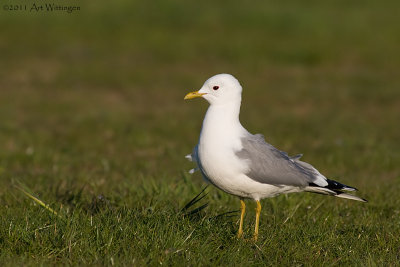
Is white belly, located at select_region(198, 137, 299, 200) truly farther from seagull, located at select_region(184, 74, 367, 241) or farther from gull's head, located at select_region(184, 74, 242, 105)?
gull's head, located at select_region(184, 74, 242, 105)

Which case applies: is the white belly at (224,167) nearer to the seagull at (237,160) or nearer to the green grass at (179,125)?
the seagull at (237,160)

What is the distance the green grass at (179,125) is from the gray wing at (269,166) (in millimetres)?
419

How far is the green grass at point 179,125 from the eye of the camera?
477 centimetres

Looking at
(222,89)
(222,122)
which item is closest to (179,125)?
(222,89)

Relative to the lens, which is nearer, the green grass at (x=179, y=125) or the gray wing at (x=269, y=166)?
the green grass at (x=179, y=125)

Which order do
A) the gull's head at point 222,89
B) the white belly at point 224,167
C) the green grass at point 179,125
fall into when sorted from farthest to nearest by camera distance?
the gull's head at point 222,89
the white belly at point 224,167
the green grass at point 179,125

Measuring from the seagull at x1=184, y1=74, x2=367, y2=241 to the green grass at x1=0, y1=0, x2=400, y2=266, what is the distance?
13.9 inches

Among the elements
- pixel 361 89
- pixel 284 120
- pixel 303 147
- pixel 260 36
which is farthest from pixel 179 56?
pixel 303 147

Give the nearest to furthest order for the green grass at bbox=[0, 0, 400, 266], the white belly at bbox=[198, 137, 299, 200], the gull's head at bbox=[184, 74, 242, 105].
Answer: the green grass at bbox=[0, 0, 400, 266]
the white belly at bbox=[198, 137, 299, 200]
the gull's head at bbox=[184, 74, 242, 105]

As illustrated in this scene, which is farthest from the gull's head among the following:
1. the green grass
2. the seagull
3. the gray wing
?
the green grass

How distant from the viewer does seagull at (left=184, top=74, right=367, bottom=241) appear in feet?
16.4

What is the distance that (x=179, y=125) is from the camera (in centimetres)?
1181

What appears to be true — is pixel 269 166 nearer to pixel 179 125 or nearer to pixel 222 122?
pixel 222 122

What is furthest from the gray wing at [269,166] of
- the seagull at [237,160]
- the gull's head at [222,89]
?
the gull's head at [222,89]
